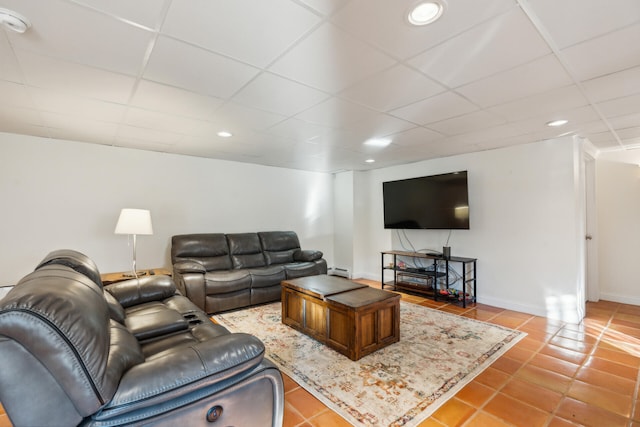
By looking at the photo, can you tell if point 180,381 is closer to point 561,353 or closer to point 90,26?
point 90,26

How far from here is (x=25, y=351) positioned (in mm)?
900

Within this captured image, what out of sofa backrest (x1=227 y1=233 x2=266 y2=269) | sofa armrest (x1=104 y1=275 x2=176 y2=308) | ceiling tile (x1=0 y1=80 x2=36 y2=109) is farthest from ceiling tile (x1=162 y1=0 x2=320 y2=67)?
sofa backrest (x1=227 y1=233 x2=266 y2=269)

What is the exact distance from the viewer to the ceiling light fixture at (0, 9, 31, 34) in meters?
1.35

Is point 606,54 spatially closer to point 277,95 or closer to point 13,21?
point 277,95

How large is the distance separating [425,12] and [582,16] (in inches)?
29.8

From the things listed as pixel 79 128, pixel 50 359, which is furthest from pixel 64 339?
pixel 79 128

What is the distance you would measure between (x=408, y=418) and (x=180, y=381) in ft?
4.86

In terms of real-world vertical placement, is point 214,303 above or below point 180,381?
below

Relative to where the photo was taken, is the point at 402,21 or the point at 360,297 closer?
the point at 402,21

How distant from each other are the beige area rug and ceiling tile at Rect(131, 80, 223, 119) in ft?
7.52

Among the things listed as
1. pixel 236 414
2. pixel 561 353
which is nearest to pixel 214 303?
pixel 236 414

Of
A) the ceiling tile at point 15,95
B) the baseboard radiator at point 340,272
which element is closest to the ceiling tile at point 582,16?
the ceiling tile at point 15,95

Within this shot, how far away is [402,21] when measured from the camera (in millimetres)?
1421

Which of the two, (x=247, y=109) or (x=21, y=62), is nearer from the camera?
(x=21, y=62)
